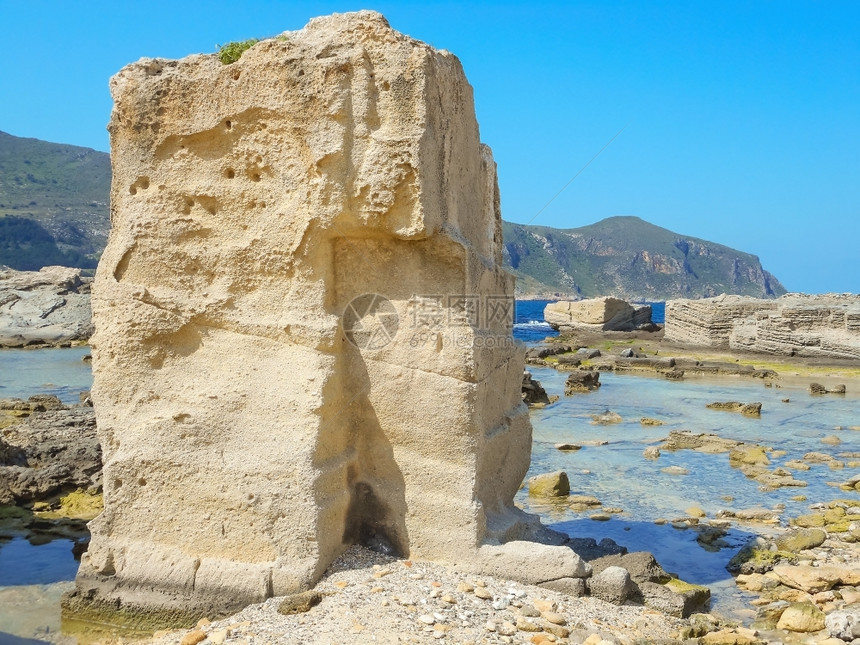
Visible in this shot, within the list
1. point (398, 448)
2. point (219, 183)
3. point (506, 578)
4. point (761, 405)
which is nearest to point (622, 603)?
point (506, 578)

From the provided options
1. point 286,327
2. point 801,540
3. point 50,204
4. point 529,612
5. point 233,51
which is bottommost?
point 801,540

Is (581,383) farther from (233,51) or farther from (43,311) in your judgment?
(43,311)

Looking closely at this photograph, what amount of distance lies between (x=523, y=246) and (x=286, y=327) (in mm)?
95011

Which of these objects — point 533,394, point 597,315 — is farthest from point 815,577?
point 597,315

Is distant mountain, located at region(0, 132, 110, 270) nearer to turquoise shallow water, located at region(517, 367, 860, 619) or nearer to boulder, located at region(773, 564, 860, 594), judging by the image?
turquoise shallow water, located at region(517, 367, 860, 619)

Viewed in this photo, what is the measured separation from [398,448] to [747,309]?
21.2 metres

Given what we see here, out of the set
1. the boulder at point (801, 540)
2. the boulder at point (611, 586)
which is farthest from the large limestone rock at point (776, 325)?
the boulder at point (611, 586)

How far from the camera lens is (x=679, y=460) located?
407 inches

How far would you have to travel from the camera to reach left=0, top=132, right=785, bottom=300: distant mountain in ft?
230

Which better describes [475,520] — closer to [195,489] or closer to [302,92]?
[195,489]

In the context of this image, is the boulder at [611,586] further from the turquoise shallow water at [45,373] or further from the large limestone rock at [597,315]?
the large limestone rock at [597,315]

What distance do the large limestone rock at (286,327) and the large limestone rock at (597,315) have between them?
2512cm

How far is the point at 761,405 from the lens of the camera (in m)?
14.0

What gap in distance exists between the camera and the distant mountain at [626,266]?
99.9 meters
